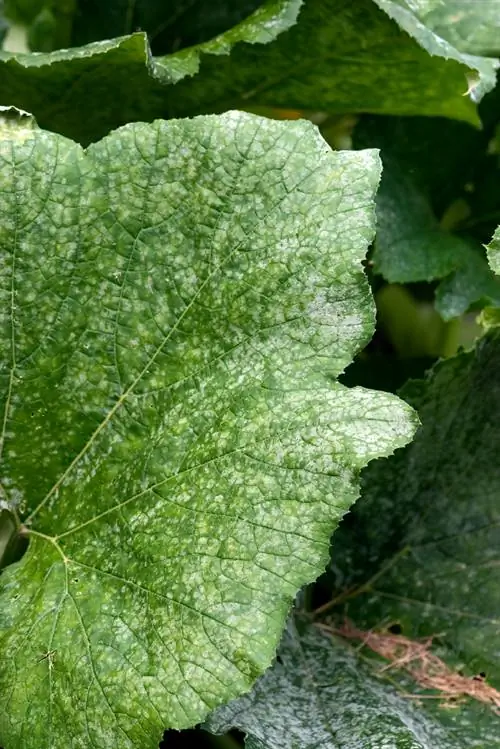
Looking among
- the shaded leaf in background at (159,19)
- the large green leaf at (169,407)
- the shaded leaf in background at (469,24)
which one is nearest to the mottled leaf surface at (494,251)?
the large green leaf at (169,407)

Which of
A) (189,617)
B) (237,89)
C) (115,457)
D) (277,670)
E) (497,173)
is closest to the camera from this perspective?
(189,617)

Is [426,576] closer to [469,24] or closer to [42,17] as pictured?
[469,24]

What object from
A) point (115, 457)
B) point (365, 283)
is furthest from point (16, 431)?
point (365, 283)

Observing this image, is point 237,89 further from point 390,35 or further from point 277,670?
point 277,670

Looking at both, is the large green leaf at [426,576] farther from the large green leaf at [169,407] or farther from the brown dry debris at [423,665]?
the large green leaf at [169,407]

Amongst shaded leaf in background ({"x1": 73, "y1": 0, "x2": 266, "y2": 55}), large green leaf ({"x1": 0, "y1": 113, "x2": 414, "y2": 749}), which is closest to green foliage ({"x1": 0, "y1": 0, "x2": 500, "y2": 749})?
large green leaf ({"x1": 0, "y1": 113, "x2": 414, "y2": 749})

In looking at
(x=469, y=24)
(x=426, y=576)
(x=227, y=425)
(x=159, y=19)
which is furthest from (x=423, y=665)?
(x=159, y=19)

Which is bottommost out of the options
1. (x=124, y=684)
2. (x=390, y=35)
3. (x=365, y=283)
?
(x=124, y=684)
